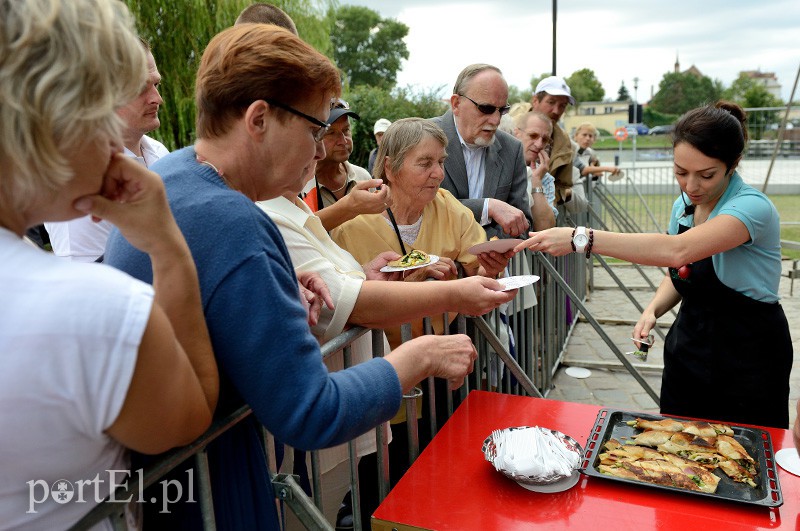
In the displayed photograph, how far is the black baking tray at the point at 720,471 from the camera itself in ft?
5.80

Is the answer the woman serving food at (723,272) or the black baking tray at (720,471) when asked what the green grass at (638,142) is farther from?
the black baking tray at (720,471)

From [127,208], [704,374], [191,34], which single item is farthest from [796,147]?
[127,208]

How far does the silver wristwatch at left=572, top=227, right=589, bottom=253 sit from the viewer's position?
10.1 feet

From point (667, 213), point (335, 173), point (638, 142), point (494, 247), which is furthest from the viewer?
point (638, 142)

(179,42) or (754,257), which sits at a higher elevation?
(179,42)

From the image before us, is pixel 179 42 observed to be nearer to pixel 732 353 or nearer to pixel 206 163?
pixel 732 353

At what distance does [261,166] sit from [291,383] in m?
0.57

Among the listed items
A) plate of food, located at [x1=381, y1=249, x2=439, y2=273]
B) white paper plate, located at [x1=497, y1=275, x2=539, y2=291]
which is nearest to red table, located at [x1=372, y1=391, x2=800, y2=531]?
white paper plate, located at [x1=497, y1=275, x2=539, y2=291]

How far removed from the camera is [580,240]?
3.09 meters

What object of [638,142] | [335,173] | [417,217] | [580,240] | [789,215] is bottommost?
[638,142]

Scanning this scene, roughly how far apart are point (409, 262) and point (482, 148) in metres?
2.02

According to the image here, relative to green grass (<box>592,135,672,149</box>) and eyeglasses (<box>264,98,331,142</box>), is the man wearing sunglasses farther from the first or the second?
green grass (<box>592,135,672,149</box>)

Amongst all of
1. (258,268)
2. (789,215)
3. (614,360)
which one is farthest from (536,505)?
(789,215)

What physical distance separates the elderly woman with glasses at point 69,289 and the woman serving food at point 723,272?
6.91 ft
